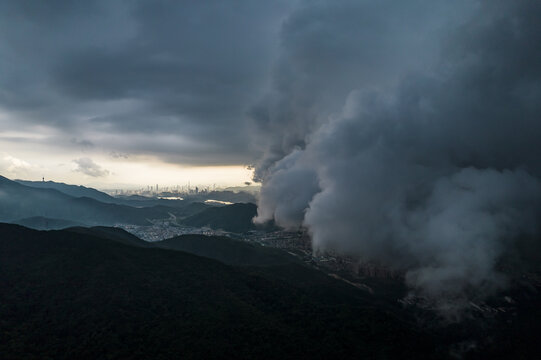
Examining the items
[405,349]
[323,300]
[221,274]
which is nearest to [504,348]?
[405,349]

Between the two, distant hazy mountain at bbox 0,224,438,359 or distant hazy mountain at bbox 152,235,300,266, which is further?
distant hazy mountain at bbox 152,235,300,266

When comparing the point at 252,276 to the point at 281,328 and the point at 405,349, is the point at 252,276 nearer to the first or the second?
the point at 281,328

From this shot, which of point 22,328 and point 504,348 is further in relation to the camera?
point 504,348

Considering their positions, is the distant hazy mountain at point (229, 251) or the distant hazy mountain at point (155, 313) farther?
the distant hazy mountain at point (229, 251)

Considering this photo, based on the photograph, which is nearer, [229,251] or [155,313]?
[155,313]
